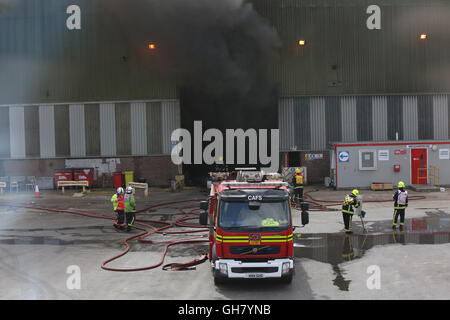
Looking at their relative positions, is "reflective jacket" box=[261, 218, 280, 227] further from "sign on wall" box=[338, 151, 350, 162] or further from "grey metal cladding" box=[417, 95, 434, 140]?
"grey metal cladding" box=[417, 95, 434, 140]

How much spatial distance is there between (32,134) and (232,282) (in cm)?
2150

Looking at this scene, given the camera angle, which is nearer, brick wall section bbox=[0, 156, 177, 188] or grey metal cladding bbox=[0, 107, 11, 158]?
brick wall section bbox=[0, 156, 177, 188]

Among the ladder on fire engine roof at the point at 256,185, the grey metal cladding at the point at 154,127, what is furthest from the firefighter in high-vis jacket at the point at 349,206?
the grey metal cladding at the point at 154,127

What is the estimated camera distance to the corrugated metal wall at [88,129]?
90.8 ft

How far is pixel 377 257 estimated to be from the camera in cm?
1191

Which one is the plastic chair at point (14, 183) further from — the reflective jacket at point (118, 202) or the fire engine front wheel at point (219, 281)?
the fire engine front wheel at point (219, 281)

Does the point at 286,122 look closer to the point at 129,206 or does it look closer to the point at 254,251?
the point at 129,206

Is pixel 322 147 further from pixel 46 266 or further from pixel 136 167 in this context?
pixel 46 266

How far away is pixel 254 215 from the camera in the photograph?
9.71 meters

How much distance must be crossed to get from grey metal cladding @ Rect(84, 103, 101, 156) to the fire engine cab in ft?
63.1

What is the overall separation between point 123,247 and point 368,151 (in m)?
14.7

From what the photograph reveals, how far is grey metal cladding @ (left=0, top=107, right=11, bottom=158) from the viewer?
27875 mm

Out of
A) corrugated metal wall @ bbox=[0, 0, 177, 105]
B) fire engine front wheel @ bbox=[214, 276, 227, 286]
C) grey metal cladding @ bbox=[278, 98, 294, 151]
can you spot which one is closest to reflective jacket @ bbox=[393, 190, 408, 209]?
fire engine front wheel @ bbox=[214, 276, 227, 286]

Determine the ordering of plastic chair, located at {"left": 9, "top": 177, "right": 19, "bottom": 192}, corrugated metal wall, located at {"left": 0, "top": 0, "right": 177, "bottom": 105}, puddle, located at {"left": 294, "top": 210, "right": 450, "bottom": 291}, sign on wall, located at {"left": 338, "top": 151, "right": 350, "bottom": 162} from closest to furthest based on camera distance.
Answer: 1. puddle, located at {"left": 294, "top": 210, "right": 450, "bottom": 291}
2. sign on wall, located at {"left": 338, "top": 151, "right": 350, "bottom": 162}
3. plastic chair, located at {"left": 9, "top": 177, "right": 19, "bottom": 192}
4. corrugated metal wall, located at {"left": 0, "top": 0, "right": 177, "bottom": 105}
